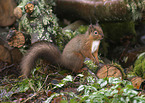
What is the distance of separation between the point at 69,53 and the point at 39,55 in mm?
521

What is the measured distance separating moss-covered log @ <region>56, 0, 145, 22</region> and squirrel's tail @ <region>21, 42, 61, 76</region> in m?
1.20

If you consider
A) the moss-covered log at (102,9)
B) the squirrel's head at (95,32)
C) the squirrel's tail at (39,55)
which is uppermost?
the moss-covered log at (102,9)

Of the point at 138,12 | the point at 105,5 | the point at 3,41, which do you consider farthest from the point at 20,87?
the point at 138,12

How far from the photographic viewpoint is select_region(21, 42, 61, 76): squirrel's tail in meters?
2.52

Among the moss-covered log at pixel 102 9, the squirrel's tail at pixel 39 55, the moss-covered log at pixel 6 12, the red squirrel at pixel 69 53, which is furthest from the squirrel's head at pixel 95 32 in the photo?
the moss-covered log at pixel 6 12

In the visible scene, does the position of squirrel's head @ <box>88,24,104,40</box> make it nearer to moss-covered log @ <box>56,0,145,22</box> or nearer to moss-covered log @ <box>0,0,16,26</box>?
moss-covered log @ <box>56,0,145,22</box>

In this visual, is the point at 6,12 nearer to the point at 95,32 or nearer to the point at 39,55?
the point at 39,55

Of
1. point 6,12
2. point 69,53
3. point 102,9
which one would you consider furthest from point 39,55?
point 102,9

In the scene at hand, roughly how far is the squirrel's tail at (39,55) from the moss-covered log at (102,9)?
47.4 inches

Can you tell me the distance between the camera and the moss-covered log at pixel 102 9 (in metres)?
2.86

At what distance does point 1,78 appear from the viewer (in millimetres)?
2848

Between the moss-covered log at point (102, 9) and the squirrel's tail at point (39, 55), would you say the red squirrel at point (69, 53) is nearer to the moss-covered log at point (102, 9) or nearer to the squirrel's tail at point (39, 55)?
the squirrel's tail at point (39, 55)

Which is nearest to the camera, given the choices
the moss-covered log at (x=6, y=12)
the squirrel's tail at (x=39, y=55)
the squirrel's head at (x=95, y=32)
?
the squirrel's tail at (x=39, y=55)

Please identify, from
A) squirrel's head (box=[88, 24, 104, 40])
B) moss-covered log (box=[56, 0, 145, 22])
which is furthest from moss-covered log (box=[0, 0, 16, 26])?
squirrel's head (box=[88, 24, 104, 40])
